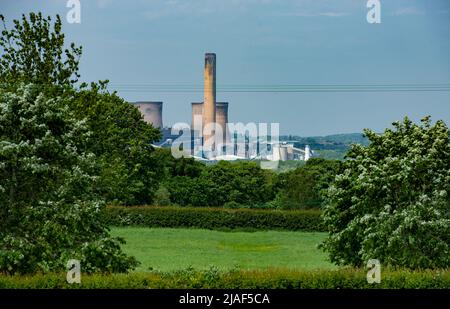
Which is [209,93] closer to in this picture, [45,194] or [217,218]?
[217,218]

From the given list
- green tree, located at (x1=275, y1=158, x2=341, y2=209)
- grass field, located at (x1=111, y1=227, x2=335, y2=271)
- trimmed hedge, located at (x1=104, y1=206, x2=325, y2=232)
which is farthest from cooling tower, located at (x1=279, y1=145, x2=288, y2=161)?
grass field, located at (x1=111, y1=227, x2=335, y2=271)

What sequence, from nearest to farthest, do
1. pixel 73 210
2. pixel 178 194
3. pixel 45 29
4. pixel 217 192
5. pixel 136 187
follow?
pixel 73 210 < pixel 45 29 < pixel 136 187 < pixel 178 194 < pixel 217 192

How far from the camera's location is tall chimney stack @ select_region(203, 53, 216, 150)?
460 feet

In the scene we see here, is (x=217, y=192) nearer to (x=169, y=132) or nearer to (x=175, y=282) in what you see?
(x=175, y=282)

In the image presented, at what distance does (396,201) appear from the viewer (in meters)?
25.2

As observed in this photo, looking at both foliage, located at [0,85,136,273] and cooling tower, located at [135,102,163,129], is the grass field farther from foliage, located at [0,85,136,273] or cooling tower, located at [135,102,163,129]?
cooling tower, located at [135,102,163,129]

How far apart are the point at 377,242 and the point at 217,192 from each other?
186 feet

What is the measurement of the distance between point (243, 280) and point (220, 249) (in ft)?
82.1

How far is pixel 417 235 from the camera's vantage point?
24.5 metres

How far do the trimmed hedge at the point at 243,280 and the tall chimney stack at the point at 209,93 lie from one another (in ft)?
390
